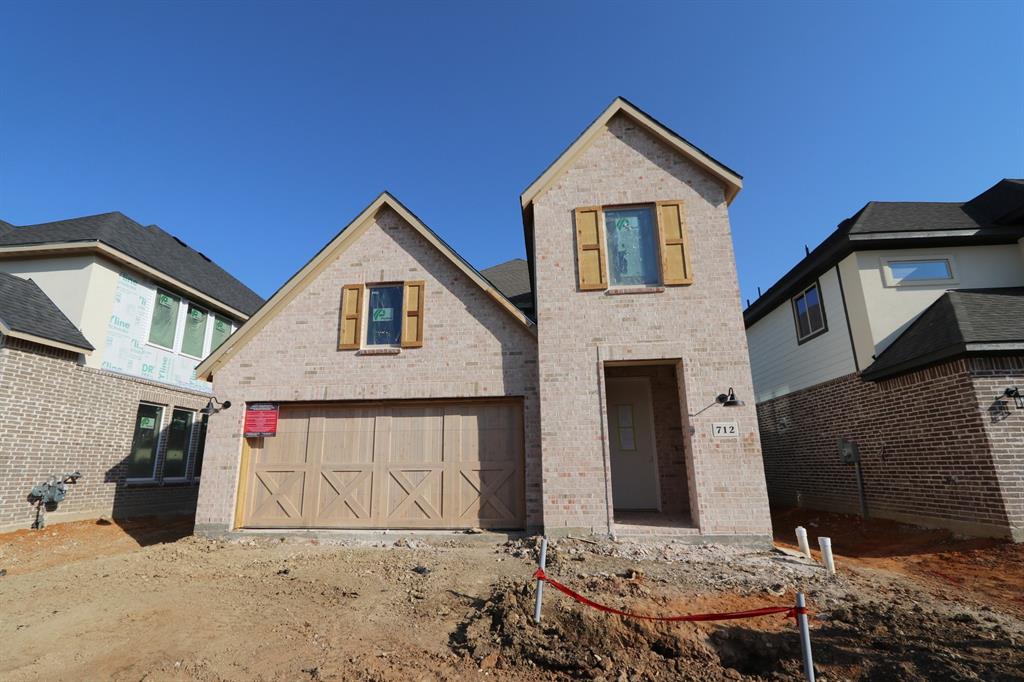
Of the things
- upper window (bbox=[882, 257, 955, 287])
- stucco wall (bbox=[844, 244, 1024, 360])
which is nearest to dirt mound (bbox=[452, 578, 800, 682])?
stucco wall (bbox=[844, 244, 1024, 360])

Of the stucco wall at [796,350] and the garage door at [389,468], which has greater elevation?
the stucco wall at [796,350]

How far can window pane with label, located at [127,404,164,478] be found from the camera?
493 inches

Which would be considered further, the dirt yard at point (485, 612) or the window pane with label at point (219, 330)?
the window pane with label at point (219, 330)

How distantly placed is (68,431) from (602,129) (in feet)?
45.3

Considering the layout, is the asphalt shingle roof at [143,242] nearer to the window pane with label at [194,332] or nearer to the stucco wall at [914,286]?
the window pane with label at [194,332]

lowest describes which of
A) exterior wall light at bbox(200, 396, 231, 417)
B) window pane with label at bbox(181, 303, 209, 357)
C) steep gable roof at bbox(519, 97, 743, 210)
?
exterior wall light at bbox(200, 396, 231, 417)

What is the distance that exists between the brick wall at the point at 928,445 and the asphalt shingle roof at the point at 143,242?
18.2 m

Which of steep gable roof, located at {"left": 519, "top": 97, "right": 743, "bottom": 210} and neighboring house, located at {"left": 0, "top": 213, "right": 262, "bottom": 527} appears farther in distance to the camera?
neighboring house, located at {"left": 0, "top": 213, "right": 262, "bottom": 527}

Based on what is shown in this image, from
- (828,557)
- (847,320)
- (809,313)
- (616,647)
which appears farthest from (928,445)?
(616,647)

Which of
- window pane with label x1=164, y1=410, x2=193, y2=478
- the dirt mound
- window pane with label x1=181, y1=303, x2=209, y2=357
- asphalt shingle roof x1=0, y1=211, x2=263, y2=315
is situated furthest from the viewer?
window pane with label x1=181, y1=303, x2=209, y2=357

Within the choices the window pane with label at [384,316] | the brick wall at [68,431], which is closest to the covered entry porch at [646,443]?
the window pane with label at [384,316]

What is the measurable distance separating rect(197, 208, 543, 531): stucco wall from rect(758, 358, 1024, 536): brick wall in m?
7.68

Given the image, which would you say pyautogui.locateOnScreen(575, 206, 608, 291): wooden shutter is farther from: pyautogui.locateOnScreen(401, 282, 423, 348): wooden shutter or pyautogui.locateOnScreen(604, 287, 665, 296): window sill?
pyautogui.locateOnScreen(401, 282, 423, 348): wooden shutter

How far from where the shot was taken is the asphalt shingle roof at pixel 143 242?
40.4 ft
